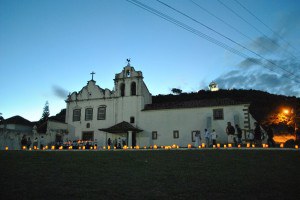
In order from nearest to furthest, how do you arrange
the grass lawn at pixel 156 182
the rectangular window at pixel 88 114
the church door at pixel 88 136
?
the grass lawn at pixel 156 182 < the church door at pixel 88 136 < the rectangular window at pixel 88 114

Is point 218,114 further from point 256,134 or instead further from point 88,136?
point 88,136

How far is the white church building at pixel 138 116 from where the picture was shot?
3070 centimetres

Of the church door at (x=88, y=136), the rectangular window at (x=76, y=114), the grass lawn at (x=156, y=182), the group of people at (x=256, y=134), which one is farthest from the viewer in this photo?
the rectangular window at (x=76, y=114)

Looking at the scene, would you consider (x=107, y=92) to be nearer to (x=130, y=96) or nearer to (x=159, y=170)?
(x=130, y=96)

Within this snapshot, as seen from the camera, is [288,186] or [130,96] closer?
[288,186]

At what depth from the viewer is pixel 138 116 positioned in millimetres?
34281

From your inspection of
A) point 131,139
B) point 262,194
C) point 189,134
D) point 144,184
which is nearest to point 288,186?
point 262,194

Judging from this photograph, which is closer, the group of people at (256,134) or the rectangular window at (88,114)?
the group of people at (256,134)

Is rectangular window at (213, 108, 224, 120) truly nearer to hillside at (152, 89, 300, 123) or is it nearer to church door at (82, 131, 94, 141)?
church door at (82, 131, 94, 141)

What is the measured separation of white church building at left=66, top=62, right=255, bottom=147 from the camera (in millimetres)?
30703

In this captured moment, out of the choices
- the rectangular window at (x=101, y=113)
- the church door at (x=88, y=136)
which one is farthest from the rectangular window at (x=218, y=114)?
the church door at (x=88, y=136)

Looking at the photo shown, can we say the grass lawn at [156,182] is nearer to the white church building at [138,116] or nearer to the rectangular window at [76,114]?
the white church building at [138,116]

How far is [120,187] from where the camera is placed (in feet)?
20.4

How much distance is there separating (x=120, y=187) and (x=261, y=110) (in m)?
50.2
